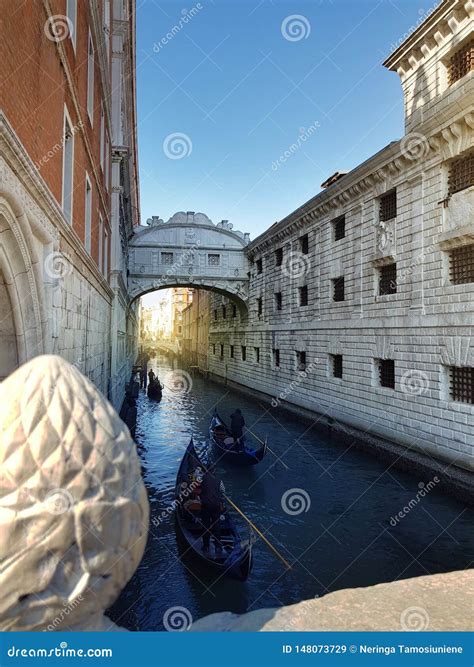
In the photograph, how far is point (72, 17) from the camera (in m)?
7.04

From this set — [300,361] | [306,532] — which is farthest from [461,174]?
[300,361]

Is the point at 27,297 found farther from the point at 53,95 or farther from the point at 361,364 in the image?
the point at 361,364

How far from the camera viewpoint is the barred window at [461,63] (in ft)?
34.2

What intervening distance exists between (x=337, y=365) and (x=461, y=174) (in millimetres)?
8174

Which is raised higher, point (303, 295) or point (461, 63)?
point (461, 63)

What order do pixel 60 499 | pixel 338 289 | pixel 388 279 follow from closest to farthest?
1. pixel 60 499
2. pixel 388 279
3. pixel 338 289

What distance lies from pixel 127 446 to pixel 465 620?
9.41ft

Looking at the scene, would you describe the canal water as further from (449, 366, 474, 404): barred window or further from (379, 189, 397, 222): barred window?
(379, 189, 397, 222): barred window

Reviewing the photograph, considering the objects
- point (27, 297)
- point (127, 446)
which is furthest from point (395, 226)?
point (127, 446)

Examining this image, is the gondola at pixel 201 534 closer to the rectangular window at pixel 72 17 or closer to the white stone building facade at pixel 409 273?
the white stone building facade at pixel 409 273

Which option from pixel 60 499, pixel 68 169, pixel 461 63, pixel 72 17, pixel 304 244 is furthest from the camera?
pixel 304 244

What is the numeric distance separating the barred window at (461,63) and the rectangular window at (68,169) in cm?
961

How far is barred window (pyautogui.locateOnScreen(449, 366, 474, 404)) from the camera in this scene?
1028 cm

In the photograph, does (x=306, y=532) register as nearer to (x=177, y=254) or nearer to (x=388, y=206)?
(x=388, y=206)
